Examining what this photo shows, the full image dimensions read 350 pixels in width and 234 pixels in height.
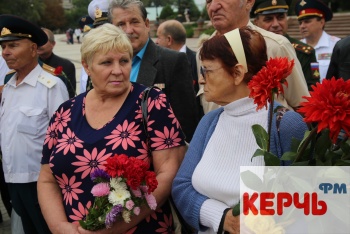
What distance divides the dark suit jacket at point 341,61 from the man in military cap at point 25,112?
204 cm

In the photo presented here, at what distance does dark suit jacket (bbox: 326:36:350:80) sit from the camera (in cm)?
328

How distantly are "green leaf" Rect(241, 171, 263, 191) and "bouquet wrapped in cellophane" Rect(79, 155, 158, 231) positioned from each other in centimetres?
62

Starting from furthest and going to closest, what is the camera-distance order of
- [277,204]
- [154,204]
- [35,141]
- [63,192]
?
[35,141] → [63,192] → [154,204] → [277,204]

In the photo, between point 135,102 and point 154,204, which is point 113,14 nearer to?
point 135,102

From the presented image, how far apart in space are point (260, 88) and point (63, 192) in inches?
57.4

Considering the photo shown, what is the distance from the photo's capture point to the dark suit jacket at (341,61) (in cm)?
328

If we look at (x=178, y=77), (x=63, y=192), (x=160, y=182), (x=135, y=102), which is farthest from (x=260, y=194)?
(x=178, y=77)

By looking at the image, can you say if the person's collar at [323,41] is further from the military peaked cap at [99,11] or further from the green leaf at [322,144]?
the green leaf at [322,144]

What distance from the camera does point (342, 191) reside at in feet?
5.38

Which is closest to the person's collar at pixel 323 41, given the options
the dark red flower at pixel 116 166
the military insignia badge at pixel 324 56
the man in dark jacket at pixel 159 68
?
the military insignia badge at pixel 324 56

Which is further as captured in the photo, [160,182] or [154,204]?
[160,182]

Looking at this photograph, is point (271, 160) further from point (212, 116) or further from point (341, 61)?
point (341, 61)

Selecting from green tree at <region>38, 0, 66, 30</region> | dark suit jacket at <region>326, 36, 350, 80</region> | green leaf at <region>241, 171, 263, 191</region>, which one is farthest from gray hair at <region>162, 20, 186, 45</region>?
green tree at <region>38, 0, 66, 30</region>

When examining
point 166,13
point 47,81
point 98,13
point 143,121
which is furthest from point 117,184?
point 166,13
